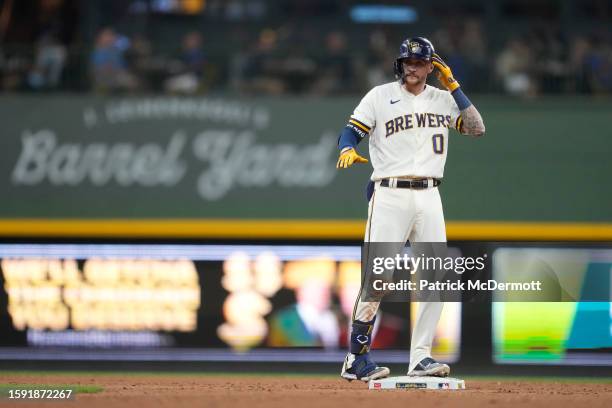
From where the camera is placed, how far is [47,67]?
43.9ft

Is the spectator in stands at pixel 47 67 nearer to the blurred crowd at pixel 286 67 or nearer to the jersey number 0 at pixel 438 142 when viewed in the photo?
the blurred crowd at pixel 286 67

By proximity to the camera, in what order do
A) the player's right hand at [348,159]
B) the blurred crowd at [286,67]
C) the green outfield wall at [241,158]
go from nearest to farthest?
the player's right hand at [348,159] < the green outfield wall at [241,158] < the blurred crowd at [286,67]

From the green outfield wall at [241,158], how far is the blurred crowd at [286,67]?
18 centimetres

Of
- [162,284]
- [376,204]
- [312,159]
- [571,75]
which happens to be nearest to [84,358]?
[162,284]

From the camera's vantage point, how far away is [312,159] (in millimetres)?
13320

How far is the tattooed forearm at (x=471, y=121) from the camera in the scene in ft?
24.3

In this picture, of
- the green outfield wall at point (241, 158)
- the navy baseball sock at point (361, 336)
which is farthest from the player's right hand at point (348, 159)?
the green outfield wall at point (241, 158)

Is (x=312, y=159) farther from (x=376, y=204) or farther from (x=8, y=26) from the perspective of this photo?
(x=376, y=204)

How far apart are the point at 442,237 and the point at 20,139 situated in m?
7.05

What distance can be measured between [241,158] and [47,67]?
234 centimetres

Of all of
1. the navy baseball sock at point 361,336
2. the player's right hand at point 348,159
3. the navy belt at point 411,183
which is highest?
the player's right hand at point 348,159

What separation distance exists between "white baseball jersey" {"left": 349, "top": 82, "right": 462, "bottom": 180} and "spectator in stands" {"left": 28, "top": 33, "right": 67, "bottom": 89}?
662 cm

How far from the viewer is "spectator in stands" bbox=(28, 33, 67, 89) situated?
13.3m

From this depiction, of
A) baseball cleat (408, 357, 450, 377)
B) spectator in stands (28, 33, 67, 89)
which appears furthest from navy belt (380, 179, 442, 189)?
spectator in stands (28, 33, 67, 89)
